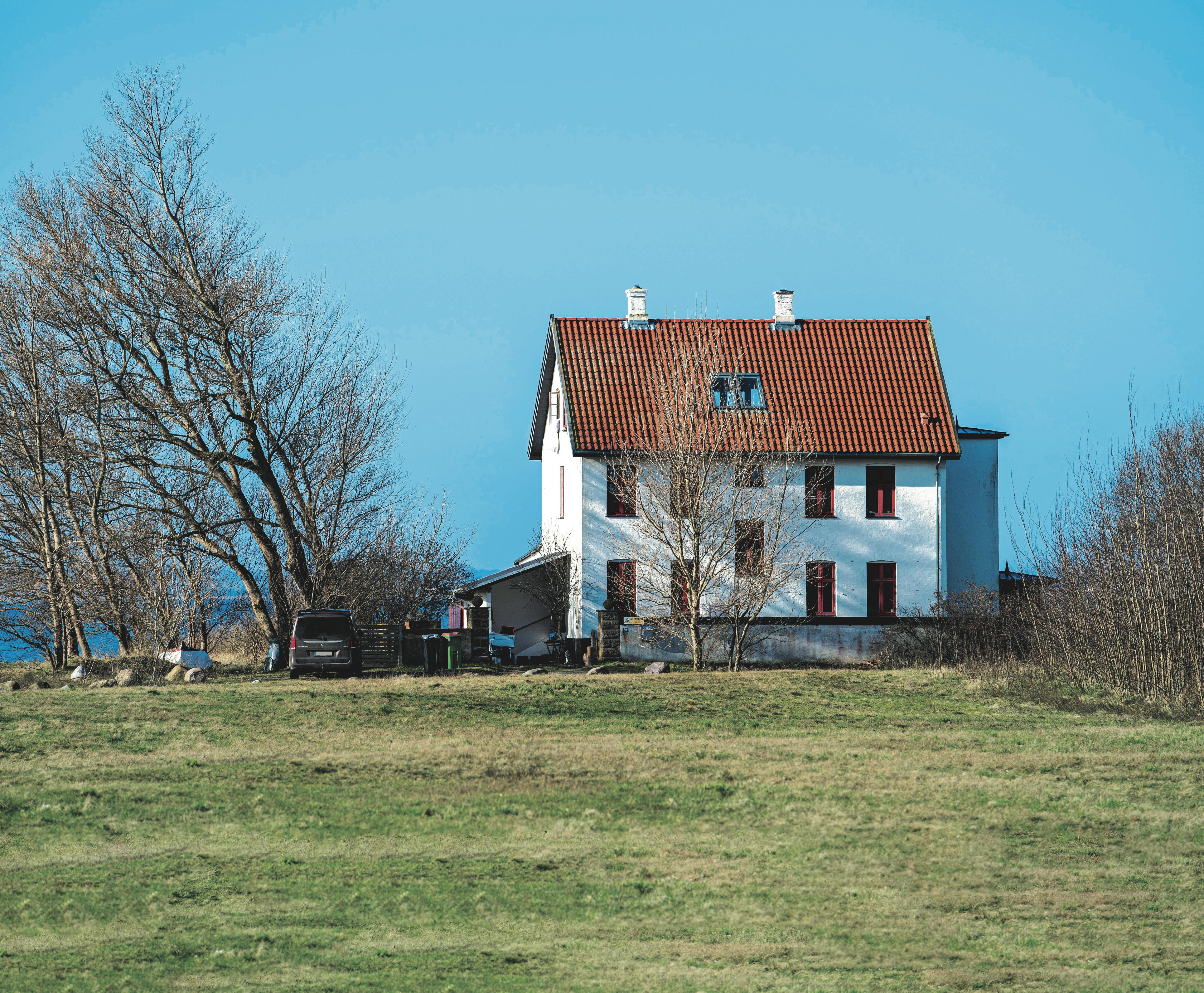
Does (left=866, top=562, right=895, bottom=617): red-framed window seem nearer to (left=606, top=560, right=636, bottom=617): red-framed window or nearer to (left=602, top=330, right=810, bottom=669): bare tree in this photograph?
(left=602, top=330, right=810, bottom=669): bare tree

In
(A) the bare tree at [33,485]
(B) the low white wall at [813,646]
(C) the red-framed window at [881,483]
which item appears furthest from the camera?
(C) the red-framed window at [881,483]

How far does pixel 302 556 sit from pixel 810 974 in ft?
110

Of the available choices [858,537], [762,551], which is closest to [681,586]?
[762,551]

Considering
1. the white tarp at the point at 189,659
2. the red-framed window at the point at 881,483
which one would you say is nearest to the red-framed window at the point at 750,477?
the red-framed window at the point at 881,483

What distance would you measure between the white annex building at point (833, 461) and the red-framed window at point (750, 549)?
284cm

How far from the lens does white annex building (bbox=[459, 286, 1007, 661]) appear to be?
42.8 metres

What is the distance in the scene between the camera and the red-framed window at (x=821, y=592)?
42.9 meters

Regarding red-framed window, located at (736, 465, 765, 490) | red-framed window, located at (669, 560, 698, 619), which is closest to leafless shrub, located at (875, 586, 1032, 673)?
red-framed window, located at (736, 465, 765, 490)

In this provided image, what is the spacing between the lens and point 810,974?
28.6 feet

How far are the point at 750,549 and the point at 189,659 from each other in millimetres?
16586

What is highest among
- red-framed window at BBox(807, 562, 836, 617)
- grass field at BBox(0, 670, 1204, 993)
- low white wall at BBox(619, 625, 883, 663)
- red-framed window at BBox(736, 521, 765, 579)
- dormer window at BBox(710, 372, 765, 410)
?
dormer window at BBox(710, 372, 765, 410)

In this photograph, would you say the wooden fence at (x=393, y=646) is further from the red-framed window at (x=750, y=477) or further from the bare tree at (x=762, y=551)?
the red-framed window at (x=750, y=477)

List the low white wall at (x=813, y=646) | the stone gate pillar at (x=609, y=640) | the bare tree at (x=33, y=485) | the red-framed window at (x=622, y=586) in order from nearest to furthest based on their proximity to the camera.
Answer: the bare tree at (x=33, y=485) → the stone gate pillar at (x=609, y=640) → the red-framed window at (x=622, y=586) → the low white wall at (x=813, y=646)

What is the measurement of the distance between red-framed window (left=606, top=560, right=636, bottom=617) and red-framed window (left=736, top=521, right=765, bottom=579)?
3.57 m
